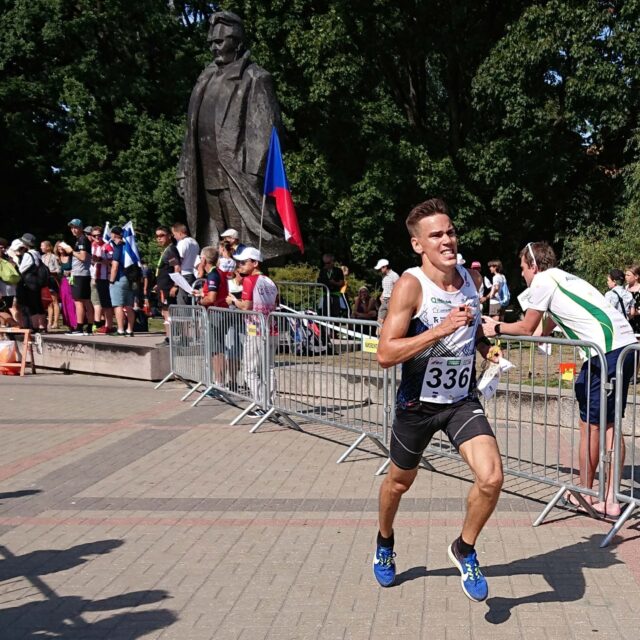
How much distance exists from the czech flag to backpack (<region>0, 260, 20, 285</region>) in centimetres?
498

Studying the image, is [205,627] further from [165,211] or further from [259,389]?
[165,211]

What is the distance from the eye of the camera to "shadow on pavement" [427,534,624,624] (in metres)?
4.58

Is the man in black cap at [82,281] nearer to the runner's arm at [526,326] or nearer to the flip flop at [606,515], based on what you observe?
the runner's arm at [526,326]

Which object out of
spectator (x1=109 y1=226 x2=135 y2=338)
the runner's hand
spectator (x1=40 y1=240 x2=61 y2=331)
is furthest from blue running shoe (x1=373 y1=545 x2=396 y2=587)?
spectator (x1=40 y1=240 x2=61 y2=331)

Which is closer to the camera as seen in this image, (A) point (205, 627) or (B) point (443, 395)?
(A) point (205, 627)

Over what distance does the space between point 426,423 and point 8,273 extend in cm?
1178

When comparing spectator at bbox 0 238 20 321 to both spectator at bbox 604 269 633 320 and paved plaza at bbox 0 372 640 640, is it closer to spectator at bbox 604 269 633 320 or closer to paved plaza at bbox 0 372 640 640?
paved plaza at bbox 0 372 640 640

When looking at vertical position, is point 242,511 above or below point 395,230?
below

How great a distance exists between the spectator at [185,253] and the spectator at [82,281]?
2.38 meters

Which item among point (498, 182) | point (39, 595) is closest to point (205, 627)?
point (39, 595)

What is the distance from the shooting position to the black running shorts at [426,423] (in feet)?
15.1

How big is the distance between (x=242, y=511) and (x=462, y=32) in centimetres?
2473

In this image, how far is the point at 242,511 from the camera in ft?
20.9

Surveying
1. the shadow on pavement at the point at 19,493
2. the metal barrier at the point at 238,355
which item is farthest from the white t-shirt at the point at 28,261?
the shadow on pavement at the point at 19,493
